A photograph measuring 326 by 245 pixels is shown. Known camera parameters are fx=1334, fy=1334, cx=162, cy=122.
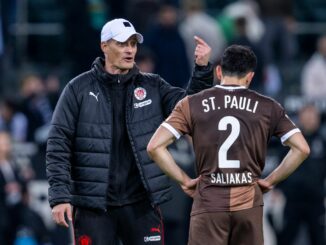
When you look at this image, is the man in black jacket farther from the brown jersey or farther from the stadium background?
the stadium background

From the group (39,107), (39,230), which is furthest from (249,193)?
(39,107)

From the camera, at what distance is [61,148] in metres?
9.88

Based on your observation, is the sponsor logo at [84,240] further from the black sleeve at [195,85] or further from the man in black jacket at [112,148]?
the black sleeve at [195,85]

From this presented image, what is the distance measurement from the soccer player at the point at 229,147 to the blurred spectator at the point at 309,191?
6966mm

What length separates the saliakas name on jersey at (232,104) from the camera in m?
9.41

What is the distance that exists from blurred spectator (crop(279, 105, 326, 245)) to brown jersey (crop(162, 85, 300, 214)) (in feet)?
22.9

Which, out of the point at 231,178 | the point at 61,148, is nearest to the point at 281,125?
the point at 231,178

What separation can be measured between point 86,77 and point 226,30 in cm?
816

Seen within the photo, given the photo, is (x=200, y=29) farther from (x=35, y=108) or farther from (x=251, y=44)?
(x=35, y=108)

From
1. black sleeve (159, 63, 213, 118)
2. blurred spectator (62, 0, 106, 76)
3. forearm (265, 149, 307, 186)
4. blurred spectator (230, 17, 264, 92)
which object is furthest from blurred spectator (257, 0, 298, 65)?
forearm (265, 149, 307, 186)

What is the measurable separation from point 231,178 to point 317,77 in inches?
337

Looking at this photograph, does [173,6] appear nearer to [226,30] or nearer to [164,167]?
[226,30]

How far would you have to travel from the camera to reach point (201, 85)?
997 cm

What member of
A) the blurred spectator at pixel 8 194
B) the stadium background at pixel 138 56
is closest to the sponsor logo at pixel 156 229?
the stadium background at pixel 138 56
